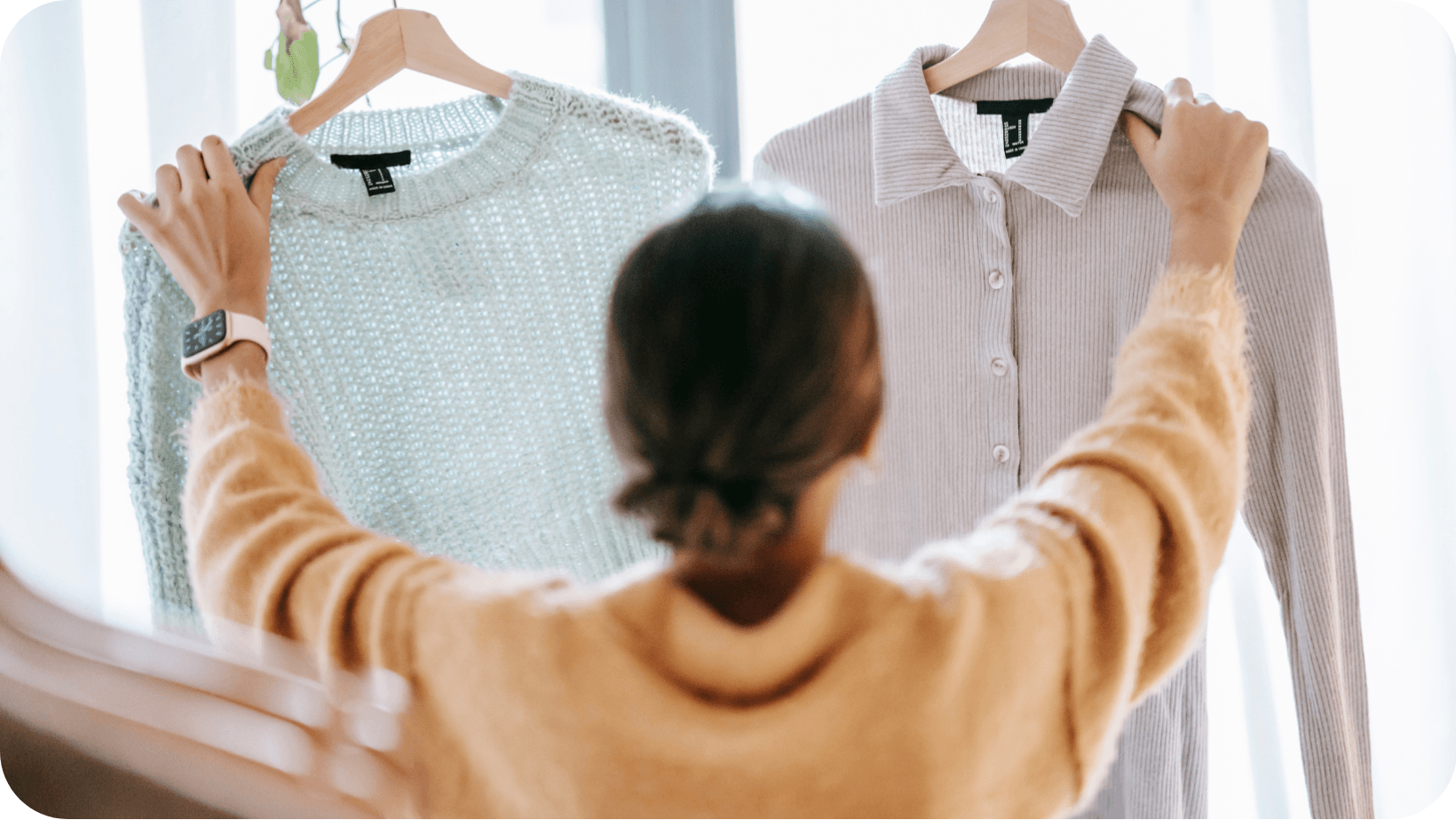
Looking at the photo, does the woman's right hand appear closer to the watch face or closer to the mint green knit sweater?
the mint green knit sweater

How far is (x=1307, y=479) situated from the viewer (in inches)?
27.4

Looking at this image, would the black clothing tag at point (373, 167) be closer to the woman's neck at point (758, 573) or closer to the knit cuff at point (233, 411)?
the knit cuff at point (233, 411)

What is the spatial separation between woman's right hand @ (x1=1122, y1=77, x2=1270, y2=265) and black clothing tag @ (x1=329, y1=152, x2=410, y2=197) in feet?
2.10

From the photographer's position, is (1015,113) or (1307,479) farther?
(1015,113)

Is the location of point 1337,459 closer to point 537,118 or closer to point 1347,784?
point 1347,784

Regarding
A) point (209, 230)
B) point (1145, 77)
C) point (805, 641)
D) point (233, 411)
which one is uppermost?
point (1145, 77)

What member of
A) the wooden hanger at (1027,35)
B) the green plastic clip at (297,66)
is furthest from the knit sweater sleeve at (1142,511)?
the green plastic clip at (297,66)

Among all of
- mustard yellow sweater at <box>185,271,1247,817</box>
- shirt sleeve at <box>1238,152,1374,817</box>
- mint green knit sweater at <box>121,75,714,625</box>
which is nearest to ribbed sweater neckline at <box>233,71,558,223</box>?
mint green knit sweater at <box>121,75,714,625</box>

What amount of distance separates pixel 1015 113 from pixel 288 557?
2.28 ft

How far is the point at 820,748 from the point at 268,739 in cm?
29

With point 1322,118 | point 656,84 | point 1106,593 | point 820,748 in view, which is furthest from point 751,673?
point 1322,118

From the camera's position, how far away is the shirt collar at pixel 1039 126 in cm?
70

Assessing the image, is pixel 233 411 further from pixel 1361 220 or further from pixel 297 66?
pixel 1361 220

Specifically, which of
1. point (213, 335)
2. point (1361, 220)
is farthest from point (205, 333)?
point (1361, 220)
